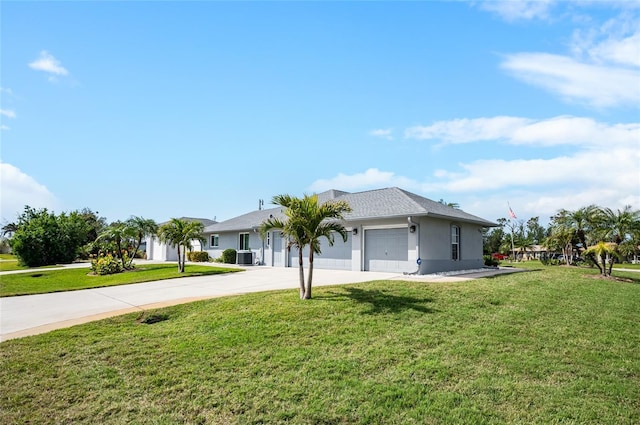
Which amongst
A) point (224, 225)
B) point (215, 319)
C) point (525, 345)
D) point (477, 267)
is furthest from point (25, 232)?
point (525, 345)

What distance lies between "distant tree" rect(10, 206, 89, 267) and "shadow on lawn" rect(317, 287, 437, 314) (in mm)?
31366

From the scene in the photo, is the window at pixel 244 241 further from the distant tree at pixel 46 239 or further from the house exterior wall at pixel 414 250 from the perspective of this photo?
the distant tree at pixel 46 239

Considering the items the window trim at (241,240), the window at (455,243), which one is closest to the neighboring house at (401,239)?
the window at (455,243)

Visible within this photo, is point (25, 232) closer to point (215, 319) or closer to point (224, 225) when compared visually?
point (224, 225)

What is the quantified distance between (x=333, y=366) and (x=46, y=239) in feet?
114

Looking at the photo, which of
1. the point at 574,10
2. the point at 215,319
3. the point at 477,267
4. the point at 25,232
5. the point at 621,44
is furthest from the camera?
the point at 25,232

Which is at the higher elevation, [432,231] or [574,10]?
[574,10]

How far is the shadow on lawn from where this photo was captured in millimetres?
8570

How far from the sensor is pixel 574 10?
10.3 metres

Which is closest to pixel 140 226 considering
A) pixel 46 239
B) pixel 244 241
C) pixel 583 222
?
pixel 244 241

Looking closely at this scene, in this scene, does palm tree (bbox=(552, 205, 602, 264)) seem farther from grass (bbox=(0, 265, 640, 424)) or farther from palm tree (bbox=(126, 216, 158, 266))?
palm tree (bbox=(126, 216, 158, 266))

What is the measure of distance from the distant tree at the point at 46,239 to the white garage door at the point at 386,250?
28.2 metres

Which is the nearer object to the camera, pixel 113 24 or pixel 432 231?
pixel 113 24

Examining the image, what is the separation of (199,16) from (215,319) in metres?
9.12
